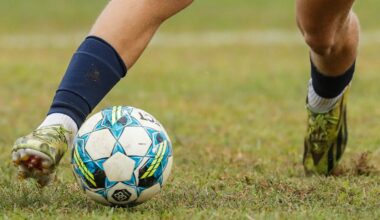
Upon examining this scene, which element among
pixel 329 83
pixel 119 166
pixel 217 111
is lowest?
pixel 217 111

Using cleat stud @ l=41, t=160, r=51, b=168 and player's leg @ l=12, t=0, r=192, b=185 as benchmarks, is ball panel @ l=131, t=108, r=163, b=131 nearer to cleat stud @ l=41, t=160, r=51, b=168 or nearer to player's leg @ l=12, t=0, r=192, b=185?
player's leg @ l=12, t=0, r=192, b=185

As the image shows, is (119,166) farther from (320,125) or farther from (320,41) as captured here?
(320,125)

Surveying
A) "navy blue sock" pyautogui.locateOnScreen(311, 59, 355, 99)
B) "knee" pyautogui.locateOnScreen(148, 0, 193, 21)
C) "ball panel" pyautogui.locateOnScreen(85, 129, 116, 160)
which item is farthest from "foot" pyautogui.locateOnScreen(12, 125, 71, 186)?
"navy blue sock" pyautogui.locateOnScreen(311, 59, 355, 99)

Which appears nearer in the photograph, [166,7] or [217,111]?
[166,7]

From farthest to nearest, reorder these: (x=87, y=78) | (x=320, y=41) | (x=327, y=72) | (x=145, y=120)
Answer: (x=327, y=72)
(x=320, y=41)
(x=87, y=78)
(x=145, y=120)

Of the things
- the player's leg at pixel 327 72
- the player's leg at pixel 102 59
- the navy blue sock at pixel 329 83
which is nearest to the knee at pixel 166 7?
the player's leg at pixel 102 59

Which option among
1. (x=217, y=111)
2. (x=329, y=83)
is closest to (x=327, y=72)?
(x=329, y=83)

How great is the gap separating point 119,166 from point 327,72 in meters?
1.49

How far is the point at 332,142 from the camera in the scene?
16.3 feet

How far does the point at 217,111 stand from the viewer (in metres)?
8.41

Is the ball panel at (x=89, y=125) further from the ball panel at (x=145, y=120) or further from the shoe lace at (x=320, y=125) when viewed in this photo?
the shoe lace at (x=320, y=125)

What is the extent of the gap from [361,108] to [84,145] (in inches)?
204

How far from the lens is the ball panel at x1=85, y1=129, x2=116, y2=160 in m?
3.53

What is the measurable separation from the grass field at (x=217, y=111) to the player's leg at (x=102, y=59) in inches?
12.4
